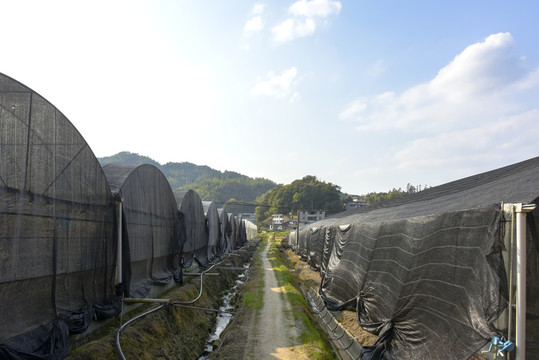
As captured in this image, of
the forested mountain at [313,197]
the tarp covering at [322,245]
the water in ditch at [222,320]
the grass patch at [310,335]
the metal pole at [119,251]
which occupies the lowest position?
the water in ditch at [222,320]

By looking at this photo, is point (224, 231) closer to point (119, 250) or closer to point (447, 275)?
point (119, 250)

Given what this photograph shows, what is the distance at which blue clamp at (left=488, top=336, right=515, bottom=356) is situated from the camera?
469cm

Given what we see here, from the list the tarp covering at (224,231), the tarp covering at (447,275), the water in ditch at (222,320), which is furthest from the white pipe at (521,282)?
the tarp covering at (224,231)

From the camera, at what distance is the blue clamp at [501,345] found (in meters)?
4.69

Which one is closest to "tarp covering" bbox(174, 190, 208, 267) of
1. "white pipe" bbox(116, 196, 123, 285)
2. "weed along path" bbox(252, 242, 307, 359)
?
"weed along path" bbox(252, 242, 307, 359)

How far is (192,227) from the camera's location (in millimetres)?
17906

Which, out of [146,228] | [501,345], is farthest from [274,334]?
[501,345]

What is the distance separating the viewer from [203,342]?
11.1 metres

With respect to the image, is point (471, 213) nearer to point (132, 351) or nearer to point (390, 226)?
point (390, 226)

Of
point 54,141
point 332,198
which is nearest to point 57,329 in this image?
point 54,141

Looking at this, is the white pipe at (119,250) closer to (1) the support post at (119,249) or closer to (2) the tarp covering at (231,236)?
(1) the support post at (119,249)

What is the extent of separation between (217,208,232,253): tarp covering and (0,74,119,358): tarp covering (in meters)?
20.2

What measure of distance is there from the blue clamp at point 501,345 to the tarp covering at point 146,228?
747cm

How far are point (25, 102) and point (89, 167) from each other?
222cm
